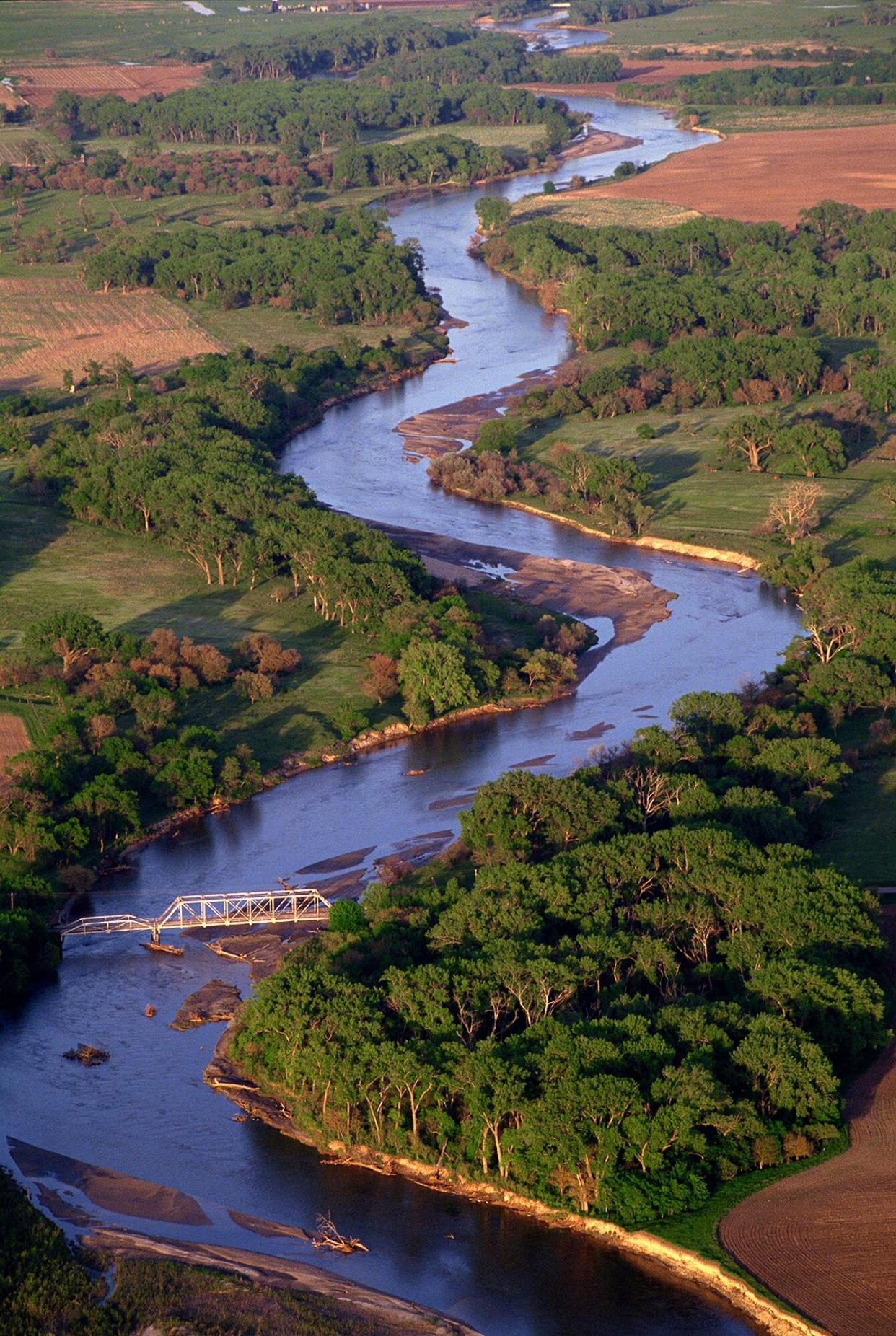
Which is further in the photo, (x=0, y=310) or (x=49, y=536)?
(x=0, y=310)

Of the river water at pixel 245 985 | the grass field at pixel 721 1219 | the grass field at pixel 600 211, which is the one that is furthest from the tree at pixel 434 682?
the grass field at pixel 600 211

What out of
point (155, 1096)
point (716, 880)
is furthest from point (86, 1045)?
point (716, 880)

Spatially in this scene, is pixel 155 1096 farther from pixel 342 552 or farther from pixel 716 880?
pixel 342 552

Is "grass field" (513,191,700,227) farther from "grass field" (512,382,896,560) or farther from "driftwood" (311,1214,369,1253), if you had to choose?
"driftwood" (311,1214,369,1253)

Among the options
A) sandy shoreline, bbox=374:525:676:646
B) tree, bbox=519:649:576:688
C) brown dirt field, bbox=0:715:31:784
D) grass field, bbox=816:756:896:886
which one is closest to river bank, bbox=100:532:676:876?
sandy shoreline, bbox=374:525:676:646

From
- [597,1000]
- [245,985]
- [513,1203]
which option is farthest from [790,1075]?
[245,985]

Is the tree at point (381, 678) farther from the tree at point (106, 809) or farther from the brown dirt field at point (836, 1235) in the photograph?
the brown dirt field at point (836, 1235)
